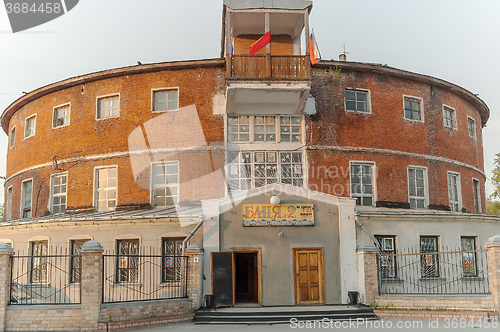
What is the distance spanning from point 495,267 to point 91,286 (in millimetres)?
12594

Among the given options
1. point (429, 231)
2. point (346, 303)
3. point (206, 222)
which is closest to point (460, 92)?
point (429, 231)

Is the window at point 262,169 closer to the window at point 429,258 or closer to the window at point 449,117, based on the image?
the window at point 429,258

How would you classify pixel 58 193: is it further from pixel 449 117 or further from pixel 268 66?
pixel 449 117

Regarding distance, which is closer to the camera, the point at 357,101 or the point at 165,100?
the point at 165,100

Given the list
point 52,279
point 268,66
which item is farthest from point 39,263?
point 268,66

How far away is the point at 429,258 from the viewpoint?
21.6 meters

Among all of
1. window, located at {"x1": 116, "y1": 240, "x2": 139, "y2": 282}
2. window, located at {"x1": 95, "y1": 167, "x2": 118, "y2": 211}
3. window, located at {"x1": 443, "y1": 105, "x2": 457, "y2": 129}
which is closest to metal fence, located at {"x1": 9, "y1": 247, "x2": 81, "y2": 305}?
window, located at {"x1": 116, "y1": 240, "x2": 139, "y2": 282}

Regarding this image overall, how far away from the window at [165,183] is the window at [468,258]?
13.0 metres

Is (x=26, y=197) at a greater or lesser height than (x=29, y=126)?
lesser

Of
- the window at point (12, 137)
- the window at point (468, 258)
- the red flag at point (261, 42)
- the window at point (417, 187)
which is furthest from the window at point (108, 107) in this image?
the window at point (468, 258)

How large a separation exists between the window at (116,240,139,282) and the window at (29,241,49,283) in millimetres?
3564

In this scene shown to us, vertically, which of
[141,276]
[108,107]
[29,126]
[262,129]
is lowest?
[141,276]

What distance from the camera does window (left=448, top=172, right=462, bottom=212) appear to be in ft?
85.9

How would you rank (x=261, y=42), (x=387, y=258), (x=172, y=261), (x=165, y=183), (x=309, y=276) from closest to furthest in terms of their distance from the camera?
(x=309, y=276) → (x=172, y=261) → (x=261, y=42) → (x=387, y=258) → (x=165, y=183)
